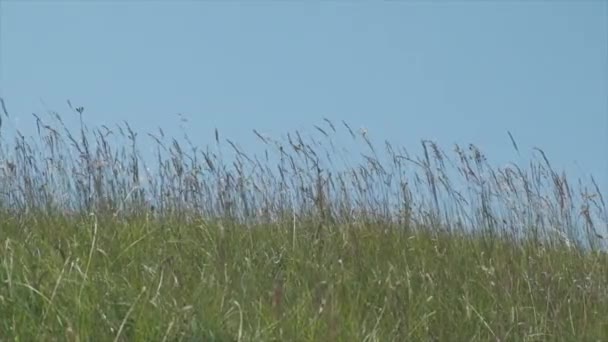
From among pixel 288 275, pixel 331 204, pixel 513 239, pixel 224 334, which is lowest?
pixel 224 334

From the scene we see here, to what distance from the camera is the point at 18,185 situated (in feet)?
15.6

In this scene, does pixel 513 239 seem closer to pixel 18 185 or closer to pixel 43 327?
pixel 18 185

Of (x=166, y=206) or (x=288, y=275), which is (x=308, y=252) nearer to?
(x=288, y=275)

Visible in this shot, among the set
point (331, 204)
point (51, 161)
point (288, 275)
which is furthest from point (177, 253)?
point (51, 161)

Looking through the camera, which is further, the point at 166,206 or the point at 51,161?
the point at 51,161

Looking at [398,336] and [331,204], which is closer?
[398,336]

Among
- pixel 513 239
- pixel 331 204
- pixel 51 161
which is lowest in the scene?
pixel 513 239

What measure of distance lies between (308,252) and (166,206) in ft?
3.90

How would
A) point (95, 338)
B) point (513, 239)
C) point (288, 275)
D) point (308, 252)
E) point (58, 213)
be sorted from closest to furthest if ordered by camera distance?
1. point (95, 338)
2. point (288, 275)
3. point (308, 252)
4. point (58, 213)
5. point (513, 239)

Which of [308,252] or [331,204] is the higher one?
[331,204]

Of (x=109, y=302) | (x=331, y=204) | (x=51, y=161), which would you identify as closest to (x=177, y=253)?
(x=109, y=302)

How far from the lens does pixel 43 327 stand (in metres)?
2.35

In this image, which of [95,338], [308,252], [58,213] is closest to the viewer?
[95,338]

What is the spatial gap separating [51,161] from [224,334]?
9.60 feet
